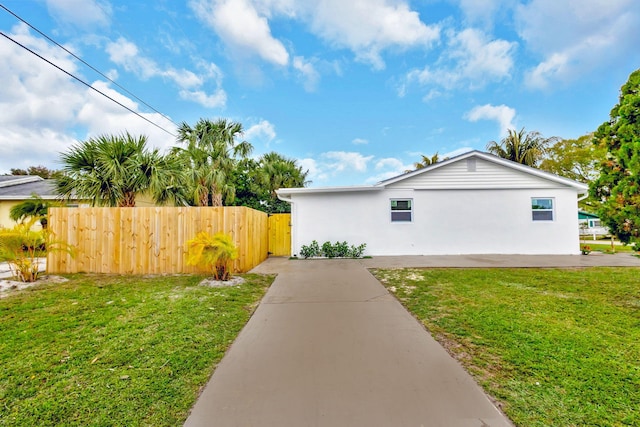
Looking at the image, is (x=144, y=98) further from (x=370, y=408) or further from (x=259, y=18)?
(x=370, y=408)

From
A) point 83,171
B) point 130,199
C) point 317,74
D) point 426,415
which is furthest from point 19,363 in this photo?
point 317,74

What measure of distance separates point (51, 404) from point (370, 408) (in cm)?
241

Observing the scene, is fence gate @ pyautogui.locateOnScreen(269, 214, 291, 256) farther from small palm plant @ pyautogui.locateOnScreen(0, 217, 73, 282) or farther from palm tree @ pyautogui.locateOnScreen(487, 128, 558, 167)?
palm tree @ pyautogui.locateOnScreen(487, 128, 558, 167)

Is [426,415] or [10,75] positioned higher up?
[10,75]

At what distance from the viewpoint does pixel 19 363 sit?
8.32ft

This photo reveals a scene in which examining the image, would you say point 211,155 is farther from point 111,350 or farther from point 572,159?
point 572,159

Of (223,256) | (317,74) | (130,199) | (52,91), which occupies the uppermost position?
(317,74)

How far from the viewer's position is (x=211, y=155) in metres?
13.5

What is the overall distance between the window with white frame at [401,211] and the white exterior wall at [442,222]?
0.19m

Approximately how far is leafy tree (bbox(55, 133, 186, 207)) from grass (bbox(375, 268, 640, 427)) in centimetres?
745

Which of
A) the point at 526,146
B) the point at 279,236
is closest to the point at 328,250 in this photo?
the point at 279,236

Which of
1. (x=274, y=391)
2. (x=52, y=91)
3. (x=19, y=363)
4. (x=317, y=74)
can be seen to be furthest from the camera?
(x=317, y=74)

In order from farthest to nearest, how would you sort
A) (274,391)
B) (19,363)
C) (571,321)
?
(571,321), (19,363), (274,391)

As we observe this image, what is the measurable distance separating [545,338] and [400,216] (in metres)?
7.94
